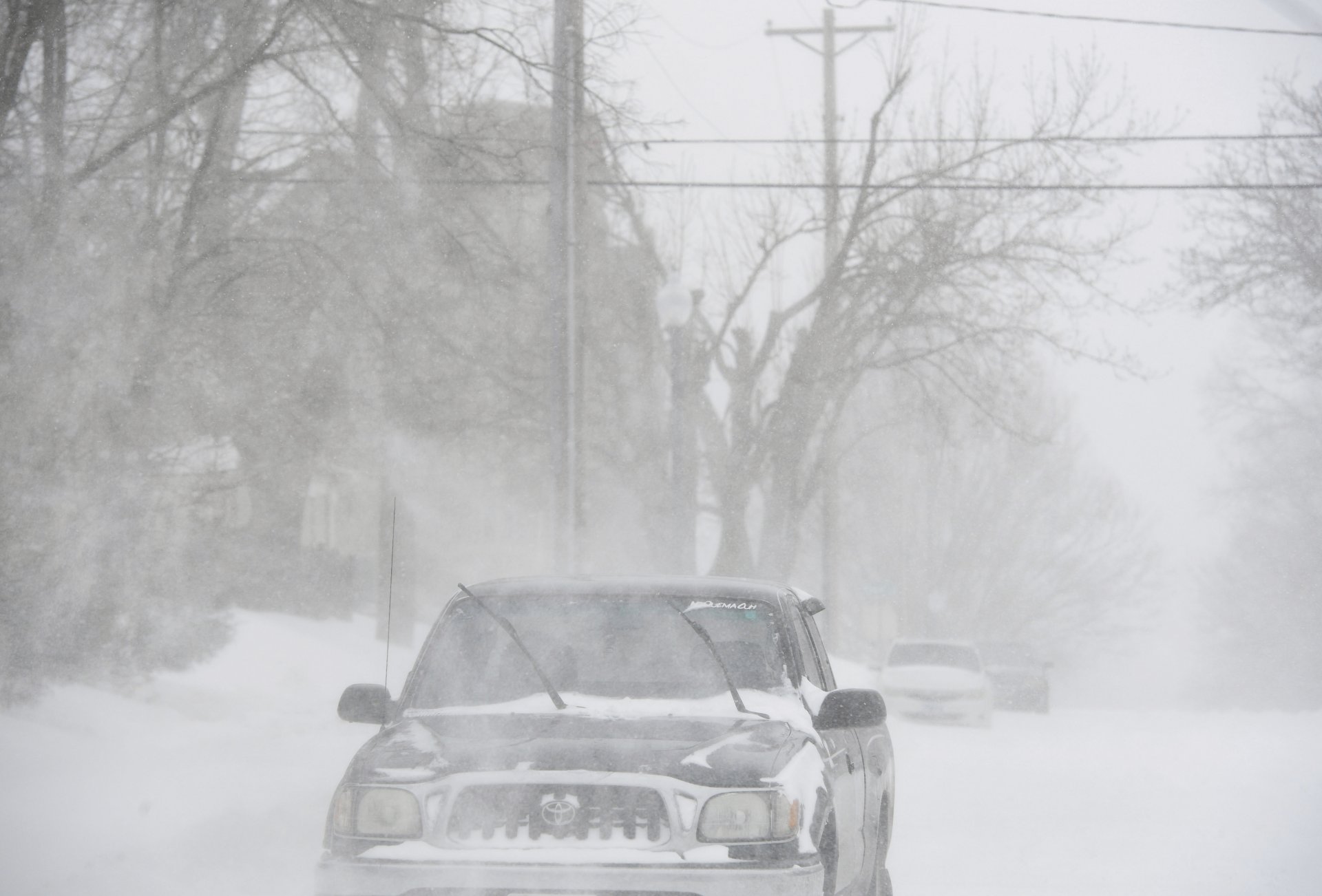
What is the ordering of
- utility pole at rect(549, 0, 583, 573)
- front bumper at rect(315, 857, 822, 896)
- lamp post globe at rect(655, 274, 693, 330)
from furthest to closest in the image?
lamp post globe at rect(655, 274, 693, 330)
utility pole at rect(549, 0, 583, 573)
front bumper at rect(315, 857, 822, 896)

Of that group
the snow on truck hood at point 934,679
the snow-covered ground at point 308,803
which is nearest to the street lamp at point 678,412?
the snow-covered ground at point 308,803

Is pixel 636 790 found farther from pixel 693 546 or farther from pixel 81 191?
pixel 693 546

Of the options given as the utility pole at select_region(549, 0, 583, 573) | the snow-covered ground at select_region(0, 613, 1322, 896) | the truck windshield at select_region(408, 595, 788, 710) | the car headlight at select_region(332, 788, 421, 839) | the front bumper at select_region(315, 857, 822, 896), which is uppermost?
the utility pole at select_region(549, 0, 583, 573)

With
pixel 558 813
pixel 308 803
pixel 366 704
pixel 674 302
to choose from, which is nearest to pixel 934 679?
pixel 674 302

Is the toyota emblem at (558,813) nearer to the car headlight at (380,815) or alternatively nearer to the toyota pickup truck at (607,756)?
the toyota pickup truck at (607,756)

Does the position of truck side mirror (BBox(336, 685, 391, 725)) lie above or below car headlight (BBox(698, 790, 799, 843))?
above

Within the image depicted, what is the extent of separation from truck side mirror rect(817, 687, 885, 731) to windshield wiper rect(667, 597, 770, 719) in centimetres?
24

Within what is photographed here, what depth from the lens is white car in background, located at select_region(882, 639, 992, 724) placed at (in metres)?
22.5

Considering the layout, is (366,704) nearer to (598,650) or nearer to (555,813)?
(598,650)

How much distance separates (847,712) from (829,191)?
17.3 meters

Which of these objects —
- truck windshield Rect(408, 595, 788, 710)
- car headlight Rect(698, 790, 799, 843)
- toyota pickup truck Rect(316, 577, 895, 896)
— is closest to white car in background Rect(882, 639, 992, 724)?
toyota pickup truck Rect(316, 577, 895, 896)

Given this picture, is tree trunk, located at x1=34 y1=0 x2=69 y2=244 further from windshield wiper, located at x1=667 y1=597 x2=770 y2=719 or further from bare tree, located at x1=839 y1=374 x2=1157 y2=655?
bare tree, located at x1=839 y1=374 x2=1157 y2=655

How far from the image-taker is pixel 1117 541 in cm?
5359

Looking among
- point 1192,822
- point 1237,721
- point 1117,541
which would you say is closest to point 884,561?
point 1117,541
